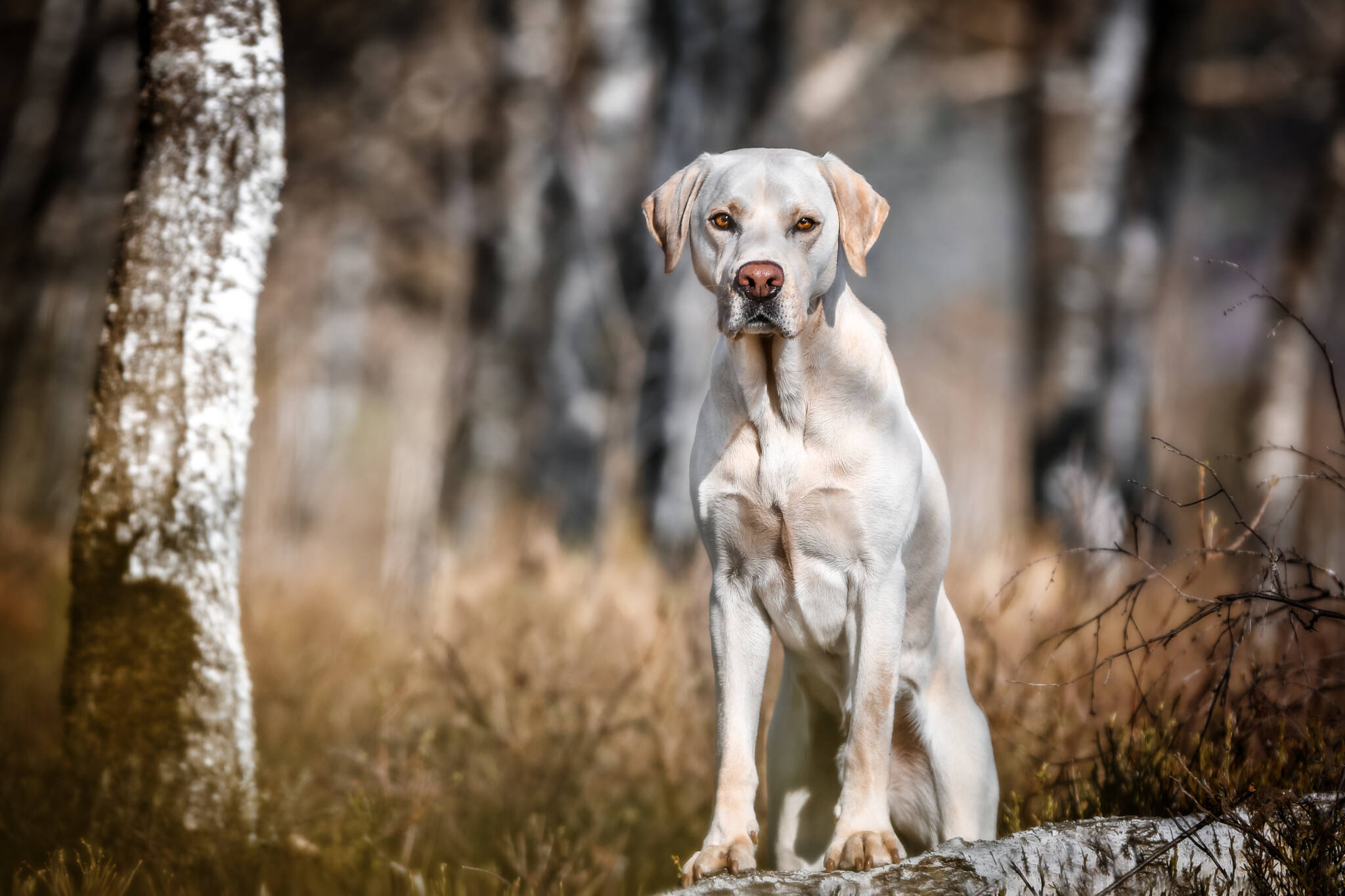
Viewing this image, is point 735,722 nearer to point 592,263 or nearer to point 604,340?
point 604,340

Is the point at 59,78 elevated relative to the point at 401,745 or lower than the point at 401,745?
elevated

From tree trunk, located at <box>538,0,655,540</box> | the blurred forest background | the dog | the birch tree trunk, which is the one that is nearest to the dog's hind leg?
the dog

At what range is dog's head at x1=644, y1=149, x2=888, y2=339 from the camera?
2.27 meters

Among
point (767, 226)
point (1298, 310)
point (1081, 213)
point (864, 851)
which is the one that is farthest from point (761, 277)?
point (1298, 310)

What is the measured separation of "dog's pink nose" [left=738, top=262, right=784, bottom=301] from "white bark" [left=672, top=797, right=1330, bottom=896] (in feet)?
3.99

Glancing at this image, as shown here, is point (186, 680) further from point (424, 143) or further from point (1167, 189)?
point (424, 143)

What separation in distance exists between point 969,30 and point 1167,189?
3.75 m

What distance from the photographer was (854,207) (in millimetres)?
2426

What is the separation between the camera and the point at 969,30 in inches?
413

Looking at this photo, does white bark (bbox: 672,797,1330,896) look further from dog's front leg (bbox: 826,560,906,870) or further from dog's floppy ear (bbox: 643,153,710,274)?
dog's floppy ear (bbox: 643,153,710,274)

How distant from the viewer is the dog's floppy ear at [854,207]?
241 cm

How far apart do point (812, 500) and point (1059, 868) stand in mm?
931

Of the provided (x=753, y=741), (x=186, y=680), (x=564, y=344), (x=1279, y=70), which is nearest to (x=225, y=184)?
(x=186, y=680)

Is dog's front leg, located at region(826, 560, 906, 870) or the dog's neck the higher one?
the dog's neck
